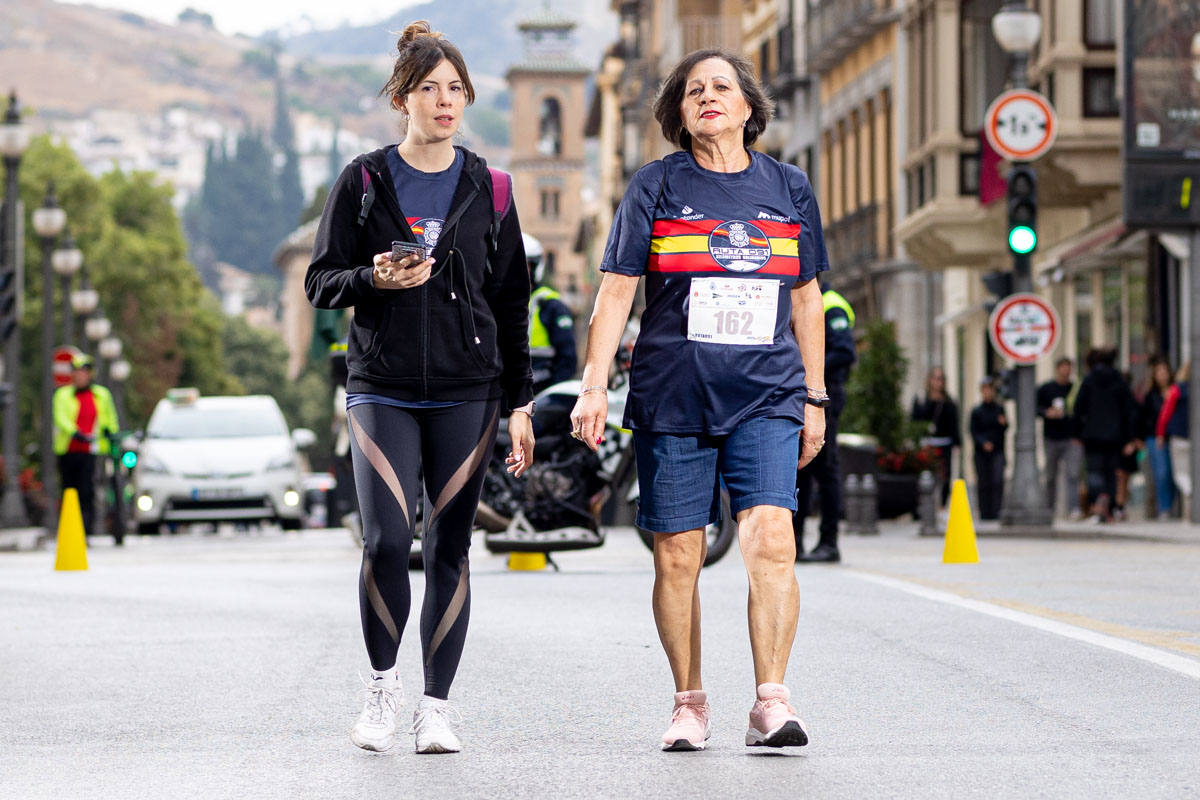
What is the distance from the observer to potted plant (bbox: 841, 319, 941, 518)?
88.3 feet

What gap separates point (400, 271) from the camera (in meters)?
6.78

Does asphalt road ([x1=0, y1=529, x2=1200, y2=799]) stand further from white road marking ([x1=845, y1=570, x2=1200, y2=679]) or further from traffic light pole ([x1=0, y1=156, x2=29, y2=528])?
traffic light pole ([x1=0, y1=156, x2=29, y2=528])

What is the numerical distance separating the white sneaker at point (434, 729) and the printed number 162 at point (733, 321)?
4.22 feet

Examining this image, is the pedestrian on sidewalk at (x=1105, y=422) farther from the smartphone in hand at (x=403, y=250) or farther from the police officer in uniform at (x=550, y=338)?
the smartphone in hand at (x=403, y=250)

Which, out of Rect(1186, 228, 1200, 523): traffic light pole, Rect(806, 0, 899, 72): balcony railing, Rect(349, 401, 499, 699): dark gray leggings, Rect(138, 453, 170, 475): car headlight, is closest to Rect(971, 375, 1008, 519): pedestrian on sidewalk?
Rect(1186, 228, 1200, 523): traffic light pole

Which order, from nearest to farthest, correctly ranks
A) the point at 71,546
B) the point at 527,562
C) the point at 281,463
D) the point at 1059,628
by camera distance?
the point at 1059,628 → the point at 527,562 → the point at 71,546 → the point at 281,463

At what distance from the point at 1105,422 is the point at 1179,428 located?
1.05m

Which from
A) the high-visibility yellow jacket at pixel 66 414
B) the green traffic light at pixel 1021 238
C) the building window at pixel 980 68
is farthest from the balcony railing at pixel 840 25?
the high-visibility yellow jacket at pixel 66 414

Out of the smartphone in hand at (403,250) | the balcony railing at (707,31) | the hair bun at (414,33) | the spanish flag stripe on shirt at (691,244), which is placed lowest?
the smartphone in hand at (403,250)

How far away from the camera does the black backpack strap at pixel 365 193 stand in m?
7.02

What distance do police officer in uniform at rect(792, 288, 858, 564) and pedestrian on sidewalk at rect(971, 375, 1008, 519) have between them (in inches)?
426

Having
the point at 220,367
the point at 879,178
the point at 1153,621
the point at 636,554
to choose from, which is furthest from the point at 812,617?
the point at 220,367

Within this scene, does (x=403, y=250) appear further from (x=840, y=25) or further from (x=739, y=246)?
(x=840, y=25)

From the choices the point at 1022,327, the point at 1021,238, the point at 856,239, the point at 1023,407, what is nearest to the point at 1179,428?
the point at 1023,407
